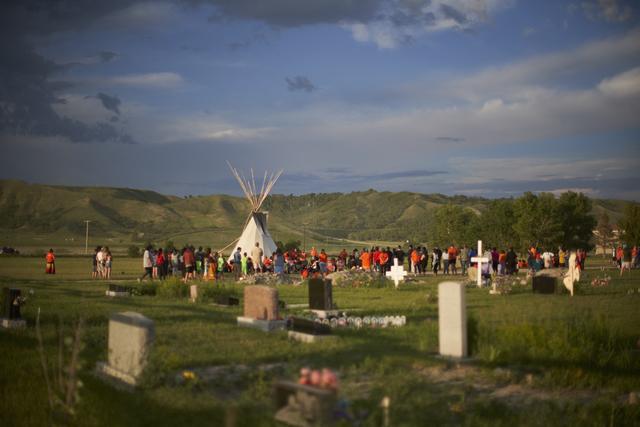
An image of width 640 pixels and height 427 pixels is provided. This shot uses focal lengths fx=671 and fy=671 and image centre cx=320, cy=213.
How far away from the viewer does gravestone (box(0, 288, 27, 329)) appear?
14.1 m

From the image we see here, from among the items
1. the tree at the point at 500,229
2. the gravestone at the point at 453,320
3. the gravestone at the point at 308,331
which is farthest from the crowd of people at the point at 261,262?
the tree at the point at 500,229

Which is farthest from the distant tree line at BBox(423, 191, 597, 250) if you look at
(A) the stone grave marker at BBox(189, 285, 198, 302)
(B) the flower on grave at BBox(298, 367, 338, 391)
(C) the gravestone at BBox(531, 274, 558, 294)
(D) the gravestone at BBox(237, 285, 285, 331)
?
Answer: (B) the flower on grave at BBox(298, 367, 338, 391)

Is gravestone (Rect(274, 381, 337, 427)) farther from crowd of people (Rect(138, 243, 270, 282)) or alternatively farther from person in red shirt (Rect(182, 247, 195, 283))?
person in red shirt (Rect(182, 247, 195, 283))

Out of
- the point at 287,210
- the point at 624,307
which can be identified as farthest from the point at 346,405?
the point at 287,210

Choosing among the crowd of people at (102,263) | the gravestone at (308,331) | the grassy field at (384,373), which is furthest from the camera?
the crowd of people at (102,263)

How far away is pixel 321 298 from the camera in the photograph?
16.3 metres

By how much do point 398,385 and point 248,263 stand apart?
24.3 m

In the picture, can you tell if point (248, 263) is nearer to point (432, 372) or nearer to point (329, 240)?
point (432, 372)

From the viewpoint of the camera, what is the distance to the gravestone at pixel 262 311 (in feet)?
45.5

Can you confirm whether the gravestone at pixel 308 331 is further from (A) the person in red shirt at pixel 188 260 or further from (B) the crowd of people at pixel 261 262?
(B) the crowd of people at pixel 261 262

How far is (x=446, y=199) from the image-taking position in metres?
198

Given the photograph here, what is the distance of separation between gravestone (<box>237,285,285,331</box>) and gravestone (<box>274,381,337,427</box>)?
6669 millimetres

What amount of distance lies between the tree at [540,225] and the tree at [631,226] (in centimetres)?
593

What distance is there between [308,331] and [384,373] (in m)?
3.46
